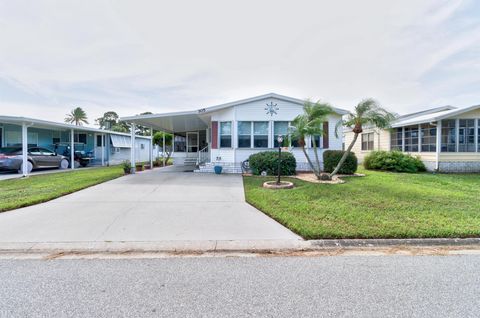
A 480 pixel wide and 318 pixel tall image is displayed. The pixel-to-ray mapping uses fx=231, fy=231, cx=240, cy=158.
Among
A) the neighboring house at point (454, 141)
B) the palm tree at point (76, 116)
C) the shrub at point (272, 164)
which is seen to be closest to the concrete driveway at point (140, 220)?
the shrub at point (272, 164)

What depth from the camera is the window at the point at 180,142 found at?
22.6 metres

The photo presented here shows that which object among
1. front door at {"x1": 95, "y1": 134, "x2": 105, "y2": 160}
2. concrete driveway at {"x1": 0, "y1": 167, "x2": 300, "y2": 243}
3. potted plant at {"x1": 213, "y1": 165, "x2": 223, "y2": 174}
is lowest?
concrete driveway at {"x1": 0, "y1": 167, "x2": 300, "y2": 243}

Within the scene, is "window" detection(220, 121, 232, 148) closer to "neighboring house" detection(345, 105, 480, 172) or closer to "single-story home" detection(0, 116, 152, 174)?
"single-story home" detection(0, 116, 152, 174)

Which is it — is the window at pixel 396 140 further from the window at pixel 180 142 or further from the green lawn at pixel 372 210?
the window at pixel 180 142

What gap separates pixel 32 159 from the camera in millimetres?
14547

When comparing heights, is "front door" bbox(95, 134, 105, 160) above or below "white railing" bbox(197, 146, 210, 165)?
above

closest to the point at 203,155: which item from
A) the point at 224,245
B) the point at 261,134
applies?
the point at 261,134

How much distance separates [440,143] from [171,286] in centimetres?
1679

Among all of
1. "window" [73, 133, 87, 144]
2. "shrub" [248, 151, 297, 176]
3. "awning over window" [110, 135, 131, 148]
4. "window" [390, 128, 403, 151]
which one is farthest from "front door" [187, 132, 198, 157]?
"window" [390, 128, 403, 151]

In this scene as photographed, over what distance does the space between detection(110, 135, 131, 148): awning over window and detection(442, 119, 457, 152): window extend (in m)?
26.2

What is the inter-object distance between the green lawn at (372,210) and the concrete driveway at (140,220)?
1.90ft

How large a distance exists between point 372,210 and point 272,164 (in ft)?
21.6

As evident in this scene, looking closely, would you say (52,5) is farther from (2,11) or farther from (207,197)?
(207,197)

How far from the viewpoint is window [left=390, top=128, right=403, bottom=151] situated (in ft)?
55.4
